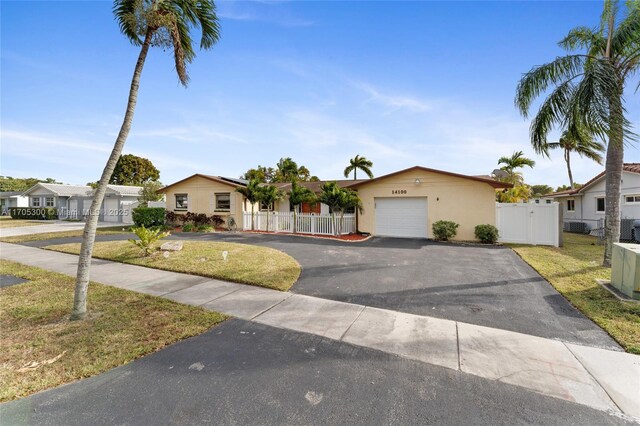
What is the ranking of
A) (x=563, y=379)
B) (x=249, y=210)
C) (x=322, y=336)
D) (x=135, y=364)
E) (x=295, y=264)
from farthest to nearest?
1. (x=249, y=210)
2. (x=295, y=264)
3. (x=322, y=336)
4. (x=135, y=364)
5. (x=563, y=379)

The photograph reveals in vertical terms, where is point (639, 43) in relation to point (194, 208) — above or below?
above

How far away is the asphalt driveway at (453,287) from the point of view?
4371mm

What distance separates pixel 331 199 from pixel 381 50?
276 inches

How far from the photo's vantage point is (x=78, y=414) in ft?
7.96

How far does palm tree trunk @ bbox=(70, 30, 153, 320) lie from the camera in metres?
4.41

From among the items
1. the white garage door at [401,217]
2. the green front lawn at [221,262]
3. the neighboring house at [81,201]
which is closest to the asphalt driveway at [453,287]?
the green front lawn at [221,262]

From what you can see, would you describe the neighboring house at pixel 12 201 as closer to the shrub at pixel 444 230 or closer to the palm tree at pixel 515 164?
the shrub at pixel 444 230

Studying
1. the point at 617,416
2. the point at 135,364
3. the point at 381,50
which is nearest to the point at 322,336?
the point at 135,364

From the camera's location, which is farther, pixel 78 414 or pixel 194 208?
pixel 194 208

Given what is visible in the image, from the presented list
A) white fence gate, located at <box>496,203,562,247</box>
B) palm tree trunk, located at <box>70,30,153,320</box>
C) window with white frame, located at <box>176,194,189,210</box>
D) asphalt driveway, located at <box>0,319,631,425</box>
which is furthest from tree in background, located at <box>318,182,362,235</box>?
window with white frame, located at <box>176,194,189,210</box>

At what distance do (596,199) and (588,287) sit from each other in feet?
51.5

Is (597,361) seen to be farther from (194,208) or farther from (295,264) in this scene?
(194,208)

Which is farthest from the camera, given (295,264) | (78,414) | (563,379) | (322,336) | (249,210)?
(249,210)

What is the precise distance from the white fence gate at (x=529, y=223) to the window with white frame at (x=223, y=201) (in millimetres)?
15966
